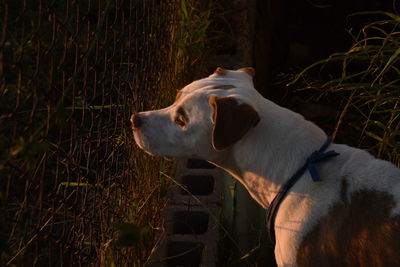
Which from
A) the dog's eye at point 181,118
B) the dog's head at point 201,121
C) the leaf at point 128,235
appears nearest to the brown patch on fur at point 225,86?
the dog's head at point 201,121

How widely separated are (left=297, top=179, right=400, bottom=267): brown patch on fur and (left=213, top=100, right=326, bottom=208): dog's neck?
253mm

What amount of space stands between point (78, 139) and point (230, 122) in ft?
2.08

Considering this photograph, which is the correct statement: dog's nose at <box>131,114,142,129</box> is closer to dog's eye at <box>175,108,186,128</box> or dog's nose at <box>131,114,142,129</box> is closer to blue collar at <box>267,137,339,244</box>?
dog's eye at <box>175,108,186,128</box>

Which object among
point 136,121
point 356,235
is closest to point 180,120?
point 136,121

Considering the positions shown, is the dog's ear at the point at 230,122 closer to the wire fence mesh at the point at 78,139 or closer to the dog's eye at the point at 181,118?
the dog's eye at the point at 181,118

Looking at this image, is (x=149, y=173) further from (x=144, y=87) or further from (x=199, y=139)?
(x=199, y=139)

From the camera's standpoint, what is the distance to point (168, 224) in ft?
12.4

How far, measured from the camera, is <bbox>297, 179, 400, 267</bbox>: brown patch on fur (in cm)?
255

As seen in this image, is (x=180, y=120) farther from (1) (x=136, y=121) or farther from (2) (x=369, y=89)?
(2) (x=369, y=89)

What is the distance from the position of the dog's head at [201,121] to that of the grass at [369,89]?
60 centimetres

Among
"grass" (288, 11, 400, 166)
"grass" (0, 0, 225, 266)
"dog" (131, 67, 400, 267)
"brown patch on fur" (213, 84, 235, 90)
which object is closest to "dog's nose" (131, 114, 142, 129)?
"dog" (131, 67, 400, 267)

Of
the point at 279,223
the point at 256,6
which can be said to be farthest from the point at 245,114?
the point at 256,6

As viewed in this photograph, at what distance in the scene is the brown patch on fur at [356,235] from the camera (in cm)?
255

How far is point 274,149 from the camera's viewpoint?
2.87 m
